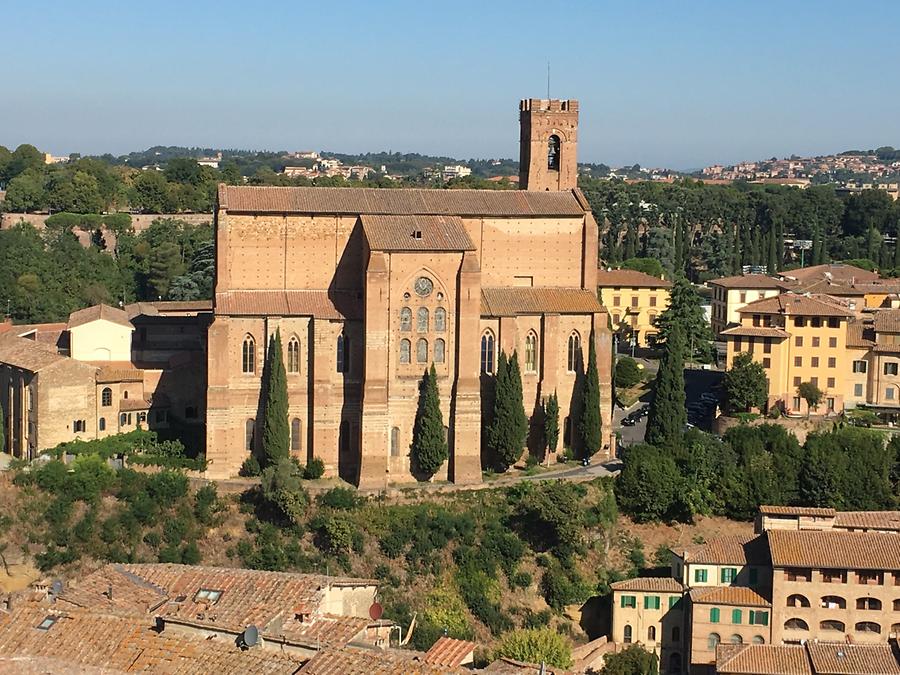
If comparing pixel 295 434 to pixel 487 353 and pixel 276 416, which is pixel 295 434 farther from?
pixel 487 353

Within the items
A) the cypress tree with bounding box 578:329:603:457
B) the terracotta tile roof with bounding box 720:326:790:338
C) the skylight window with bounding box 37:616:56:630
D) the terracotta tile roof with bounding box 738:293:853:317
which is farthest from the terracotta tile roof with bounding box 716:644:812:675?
the terracotta tile roof with bounding box 738:293:853:317

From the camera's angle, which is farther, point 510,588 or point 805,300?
point 805,300

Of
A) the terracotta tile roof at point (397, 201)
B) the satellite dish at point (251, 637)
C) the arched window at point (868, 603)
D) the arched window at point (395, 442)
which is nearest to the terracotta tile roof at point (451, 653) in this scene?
the satellite dish at point (251, 637)

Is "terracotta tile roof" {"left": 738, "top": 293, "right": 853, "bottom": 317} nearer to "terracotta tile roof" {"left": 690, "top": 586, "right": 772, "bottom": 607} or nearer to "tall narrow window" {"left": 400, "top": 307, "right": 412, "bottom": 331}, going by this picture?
"tall narrow window" {"left": 400, "top": 307, "right": 412, "bottom": 331}

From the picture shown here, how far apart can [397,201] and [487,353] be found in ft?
17.9

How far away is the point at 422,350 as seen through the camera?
144 feet

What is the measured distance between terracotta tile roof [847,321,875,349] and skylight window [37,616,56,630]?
32.7 metres

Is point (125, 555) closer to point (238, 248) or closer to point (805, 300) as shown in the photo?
point (238, 248)

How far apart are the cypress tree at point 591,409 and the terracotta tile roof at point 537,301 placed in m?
1.27

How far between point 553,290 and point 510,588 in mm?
10040

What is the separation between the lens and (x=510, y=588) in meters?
41.2

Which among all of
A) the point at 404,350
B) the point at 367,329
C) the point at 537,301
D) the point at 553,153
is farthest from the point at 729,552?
the point at 553,153

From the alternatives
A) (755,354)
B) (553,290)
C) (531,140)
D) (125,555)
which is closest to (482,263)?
(553,290)

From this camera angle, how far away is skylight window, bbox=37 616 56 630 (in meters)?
23.1
